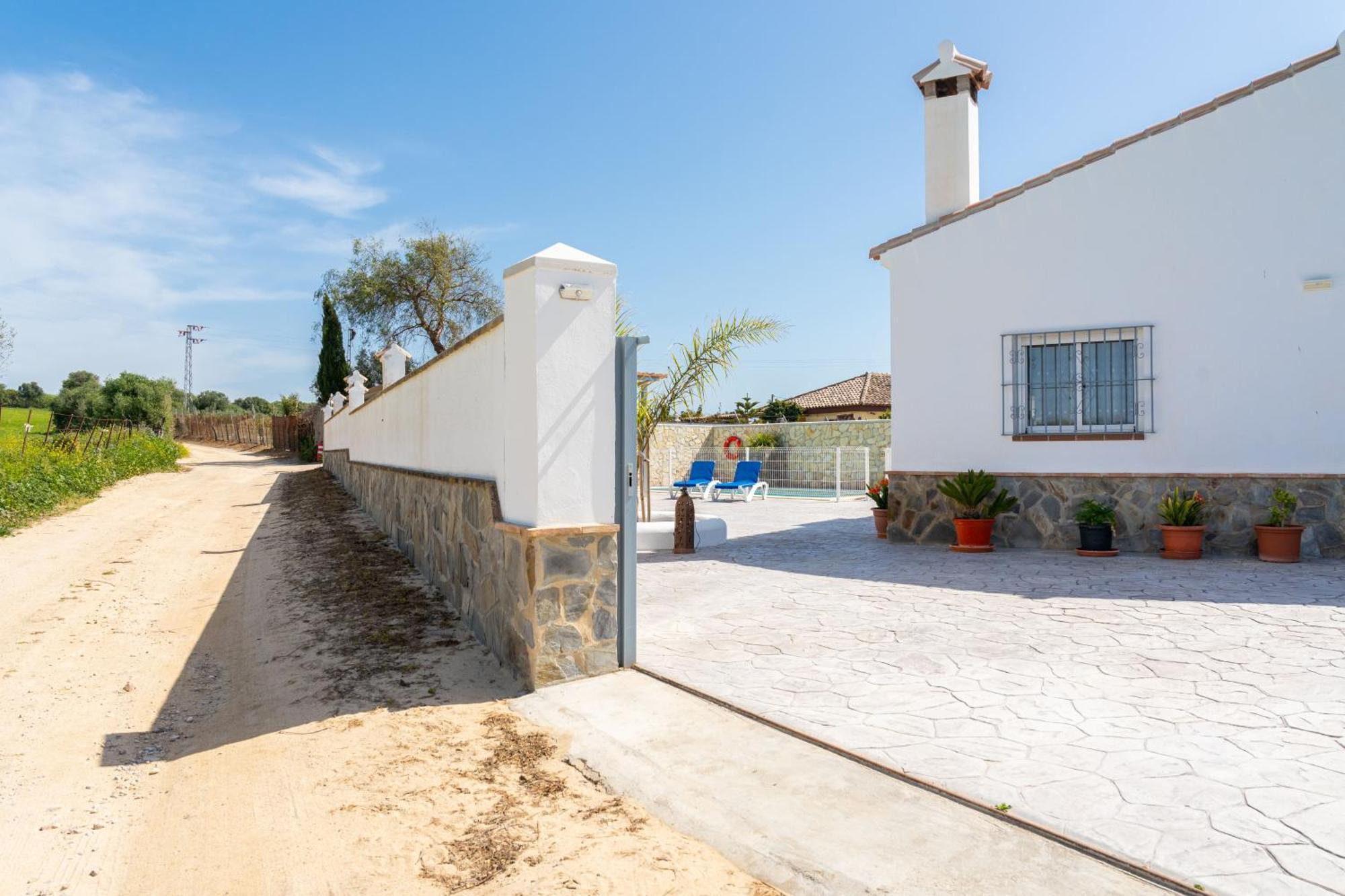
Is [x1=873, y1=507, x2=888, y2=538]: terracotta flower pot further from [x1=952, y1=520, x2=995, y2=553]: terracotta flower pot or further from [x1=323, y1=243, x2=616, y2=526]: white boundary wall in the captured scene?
[x1=323, y1=243, x2=616, y2=526]: white boundary wall

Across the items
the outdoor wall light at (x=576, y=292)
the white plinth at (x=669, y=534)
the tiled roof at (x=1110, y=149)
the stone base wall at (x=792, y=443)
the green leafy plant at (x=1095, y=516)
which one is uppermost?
the tiled roof at (x=1110, y=149)

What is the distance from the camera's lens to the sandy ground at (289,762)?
8.93ft

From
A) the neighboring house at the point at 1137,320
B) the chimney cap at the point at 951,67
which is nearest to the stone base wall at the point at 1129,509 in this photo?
the neighboring house at the point at 1137,320

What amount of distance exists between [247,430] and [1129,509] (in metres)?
47.3

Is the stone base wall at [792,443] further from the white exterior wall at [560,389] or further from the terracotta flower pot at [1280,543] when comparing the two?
the white exterior wall at [560,389]

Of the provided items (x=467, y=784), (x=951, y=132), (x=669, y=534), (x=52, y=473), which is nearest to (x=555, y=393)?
(x=467, y=784)

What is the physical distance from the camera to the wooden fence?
119 ft

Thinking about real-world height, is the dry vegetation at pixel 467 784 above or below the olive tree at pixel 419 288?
below

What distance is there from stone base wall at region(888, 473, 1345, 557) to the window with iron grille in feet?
2.18

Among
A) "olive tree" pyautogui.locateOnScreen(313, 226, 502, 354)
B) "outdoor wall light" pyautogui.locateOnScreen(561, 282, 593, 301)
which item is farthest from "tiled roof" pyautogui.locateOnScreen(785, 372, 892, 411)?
"outdoor wall light" pyautogui.locateOnScreen(561, 282, 593, 301)

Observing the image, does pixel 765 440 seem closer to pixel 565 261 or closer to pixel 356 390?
pixel 356 390

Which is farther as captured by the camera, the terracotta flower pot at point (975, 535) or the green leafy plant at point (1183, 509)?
the terracotta flower pot at point (975, 535)

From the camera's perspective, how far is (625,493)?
489cm

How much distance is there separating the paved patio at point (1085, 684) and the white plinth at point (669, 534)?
1.65m
